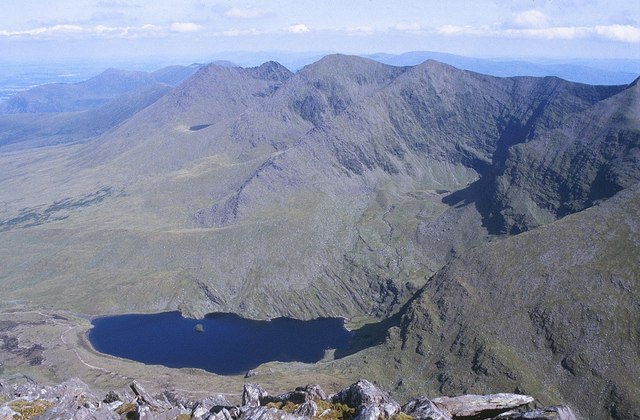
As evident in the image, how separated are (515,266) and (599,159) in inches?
3692

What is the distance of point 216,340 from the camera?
169 m

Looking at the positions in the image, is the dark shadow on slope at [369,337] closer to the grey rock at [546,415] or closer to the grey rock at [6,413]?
the grey rock at [546,415]

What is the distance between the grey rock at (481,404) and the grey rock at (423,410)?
5.17 feet

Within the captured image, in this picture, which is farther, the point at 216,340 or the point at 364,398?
the point at 216,340

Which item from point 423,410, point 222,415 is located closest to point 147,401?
point 222,415

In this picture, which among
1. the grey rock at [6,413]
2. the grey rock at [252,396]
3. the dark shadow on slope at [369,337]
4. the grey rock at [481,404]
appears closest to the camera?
the grey rock at [6,413]

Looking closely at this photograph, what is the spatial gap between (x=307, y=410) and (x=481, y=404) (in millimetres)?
13386

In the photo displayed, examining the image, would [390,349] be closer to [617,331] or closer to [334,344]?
[334,344]

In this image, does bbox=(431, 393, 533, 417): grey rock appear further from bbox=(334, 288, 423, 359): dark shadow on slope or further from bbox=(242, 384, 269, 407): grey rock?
bbox=(334, 288, 423, 359): dark shadow on slope

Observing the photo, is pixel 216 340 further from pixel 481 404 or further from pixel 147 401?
pixel 481 404

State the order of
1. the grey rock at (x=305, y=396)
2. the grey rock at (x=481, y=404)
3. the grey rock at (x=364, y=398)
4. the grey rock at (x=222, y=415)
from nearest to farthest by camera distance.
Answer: the grey rock at (x=222, y=415)
the grey rock at (x=364, y=398)
the grey rock at (x=481, y=404)
the grey rock at (x=305, y=396)

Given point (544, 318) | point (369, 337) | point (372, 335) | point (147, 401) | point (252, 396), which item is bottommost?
point (369, 337)

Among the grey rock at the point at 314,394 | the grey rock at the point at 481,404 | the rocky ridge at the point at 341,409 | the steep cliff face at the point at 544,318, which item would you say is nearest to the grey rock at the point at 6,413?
the rocky ridge at the point at 341,409

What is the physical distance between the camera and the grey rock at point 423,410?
35031 mm
